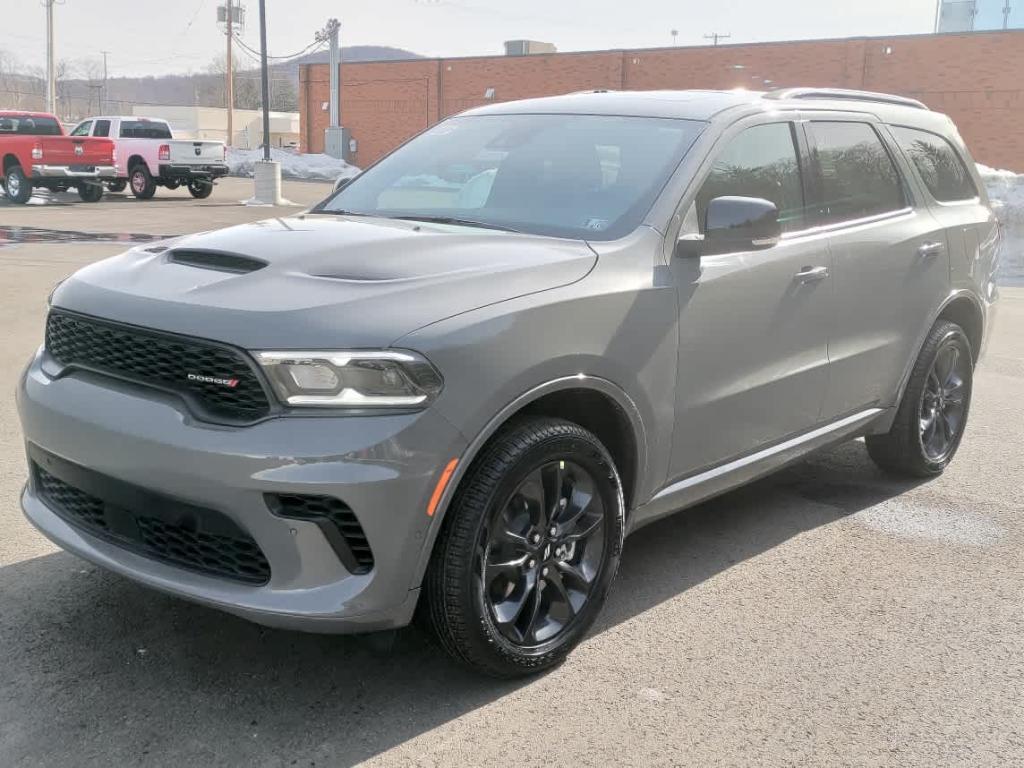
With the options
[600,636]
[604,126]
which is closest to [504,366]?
[600,636]

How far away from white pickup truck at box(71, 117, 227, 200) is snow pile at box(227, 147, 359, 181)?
16210mm

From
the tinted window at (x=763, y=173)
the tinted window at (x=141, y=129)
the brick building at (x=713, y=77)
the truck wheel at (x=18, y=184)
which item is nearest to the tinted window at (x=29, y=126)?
the truck wheel at (x=18, y=184)

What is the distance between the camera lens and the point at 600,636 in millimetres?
3664

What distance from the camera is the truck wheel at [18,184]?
2356 centimetres

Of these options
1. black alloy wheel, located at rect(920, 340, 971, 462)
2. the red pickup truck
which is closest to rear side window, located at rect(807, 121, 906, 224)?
black alloy wheel, located at rect(920, 340, 971, 462)

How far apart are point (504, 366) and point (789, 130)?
2027 millimetres

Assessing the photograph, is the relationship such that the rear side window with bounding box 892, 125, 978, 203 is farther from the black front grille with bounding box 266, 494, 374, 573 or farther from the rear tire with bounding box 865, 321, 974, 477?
the black front grille with bounding box 266, 494, 374, 573

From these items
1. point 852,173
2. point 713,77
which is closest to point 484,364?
point 852,173

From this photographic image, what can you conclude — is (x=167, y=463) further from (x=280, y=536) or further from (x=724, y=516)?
(x=724, y=516)

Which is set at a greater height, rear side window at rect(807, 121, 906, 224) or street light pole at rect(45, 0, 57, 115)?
street light pole at rect(45, 0, 57, 115)

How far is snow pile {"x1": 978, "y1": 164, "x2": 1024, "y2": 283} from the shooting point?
16938mm

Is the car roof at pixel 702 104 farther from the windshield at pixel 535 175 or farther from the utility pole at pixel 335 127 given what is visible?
the utility pole at pixel 335 127

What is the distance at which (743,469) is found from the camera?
13.5 ft

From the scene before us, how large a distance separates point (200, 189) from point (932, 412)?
82.0 feet
